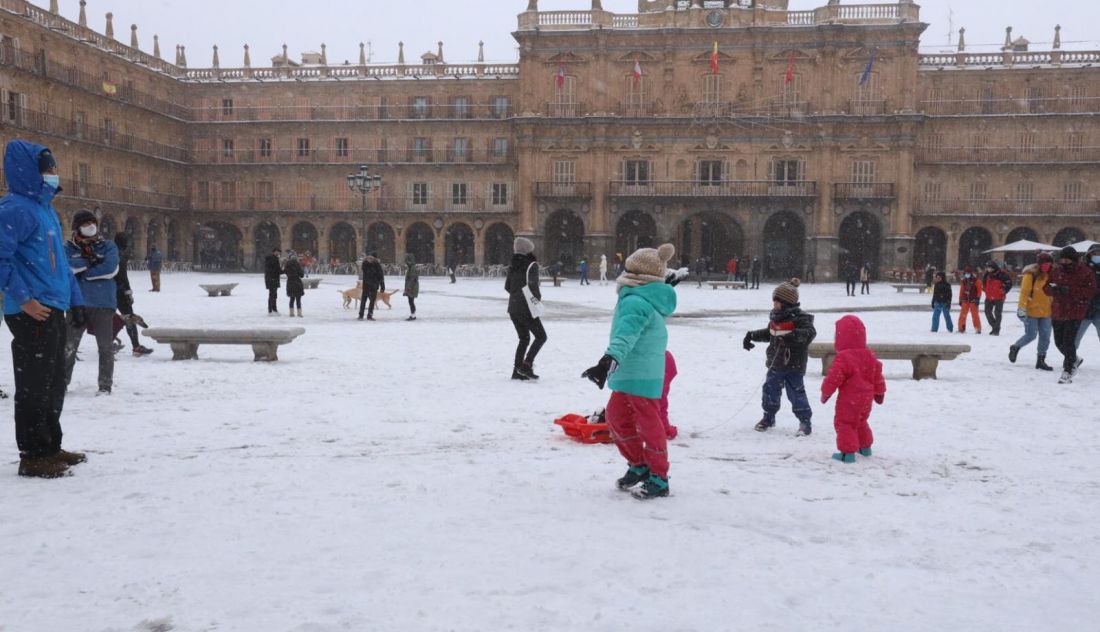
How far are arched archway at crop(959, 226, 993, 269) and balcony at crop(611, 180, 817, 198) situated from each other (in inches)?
364

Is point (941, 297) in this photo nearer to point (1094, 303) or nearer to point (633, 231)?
point (1094, 303)

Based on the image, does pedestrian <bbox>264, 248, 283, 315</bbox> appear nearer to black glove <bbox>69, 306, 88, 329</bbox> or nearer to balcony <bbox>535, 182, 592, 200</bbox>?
black glove <bbox>69, 306, 88, 329</bbox>

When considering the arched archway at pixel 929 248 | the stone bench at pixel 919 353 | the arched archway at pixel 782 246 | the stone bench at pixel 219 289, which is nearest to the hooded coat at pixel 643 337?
the stone bench at pixel 919 353

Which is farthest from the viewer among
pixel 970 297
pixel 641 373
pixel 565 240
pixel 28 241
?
pixel 565 240

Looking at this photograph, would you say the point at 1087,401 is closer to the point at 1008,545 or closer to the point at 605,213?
the point at 1008,545

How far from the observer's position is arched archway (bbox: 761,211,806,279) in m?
43.3

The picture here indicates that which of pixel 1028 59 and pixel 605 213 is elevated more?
pixel 1028 59

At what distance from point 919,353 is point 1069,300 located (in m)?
1.79

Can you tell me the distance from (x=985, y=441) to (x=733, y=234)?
125 feet

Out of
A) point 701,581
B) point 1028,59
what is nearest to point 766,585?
point 701,581

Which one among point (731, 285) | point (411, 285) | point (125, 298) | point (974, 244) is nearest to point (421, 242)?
point (731, 285)

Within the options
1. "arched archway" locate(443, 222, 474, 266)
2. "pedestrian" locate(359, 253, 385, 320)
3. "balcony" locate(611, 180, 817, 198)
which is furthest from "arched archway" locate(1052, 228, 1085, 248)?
"pedestrian" locate(359, 253, 385, 320)

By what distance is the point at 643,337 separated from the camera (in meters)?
4.77

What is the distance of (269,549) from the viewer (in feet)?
12.5
